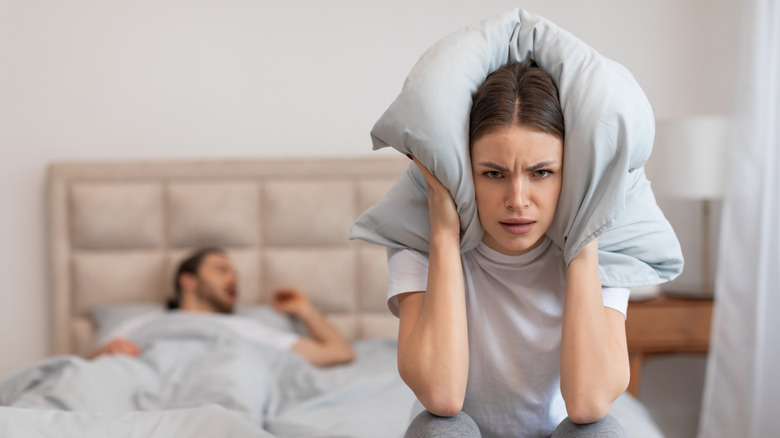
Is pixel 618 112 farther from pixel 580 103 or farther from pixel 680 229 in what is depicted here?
pixel 680 229

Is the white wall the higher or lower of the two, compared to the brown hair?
higher

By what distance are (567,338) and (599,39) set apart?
1.84 meters

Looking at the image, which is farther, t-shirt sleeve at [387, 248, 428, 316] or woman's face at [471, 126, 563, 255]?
t-shirt sleeve at [387, 248, 428, 316]

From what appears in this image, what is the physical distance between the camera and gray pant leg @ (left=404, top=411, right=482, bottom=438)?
103 centimetres

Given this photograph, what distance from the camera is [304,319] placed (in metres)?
2.45

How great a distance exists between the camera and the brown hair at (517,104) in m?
1.04

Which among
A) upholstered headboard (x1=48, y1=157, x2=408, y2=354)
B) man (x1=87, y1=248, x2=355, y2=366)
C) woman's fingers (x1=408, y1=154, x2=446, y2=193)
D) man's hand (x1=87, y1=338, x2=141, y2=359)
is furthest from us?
upholstered headboard (x1=48, y1=157, x2=408, y2=354)

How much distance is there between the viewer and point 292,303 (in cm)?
249

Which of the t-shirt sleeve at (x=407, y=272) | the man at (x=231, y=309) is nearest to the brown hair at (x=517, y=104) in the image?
the t-shirt sleeve at (x=407, y=272)

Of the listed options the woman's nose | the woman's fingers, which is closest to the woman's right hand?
A: the woman's fingers

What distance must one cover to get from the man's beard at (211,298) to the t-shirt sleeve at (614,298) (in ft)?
5.12

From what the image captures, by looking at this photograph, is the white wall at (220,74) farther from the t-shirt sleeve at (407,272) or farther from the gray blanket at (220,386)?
the t-shirt sleeve at (407,272)

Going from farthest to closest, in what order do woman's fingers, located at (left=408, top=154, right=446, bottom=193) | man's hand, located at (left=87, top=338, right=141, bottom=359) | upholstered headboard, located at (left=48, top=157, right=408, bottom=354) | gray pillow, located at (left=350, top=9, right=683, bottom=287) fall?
upholstered headboard, located at (left=48, top=157, right=408, bottom=354)
man's hand, located at (left=87, top=338, right=141, bottom=359)
woman's fingers, located at (left=408, top=154, right=446, bottom=193)
gray pillow, located at (left=350, top=9, right=683, bottom=287)

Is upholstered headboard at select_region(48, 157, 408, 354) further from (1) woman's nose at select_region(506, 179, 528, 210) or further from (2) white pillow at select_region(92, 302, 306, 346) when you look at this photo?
(1) woman's nose at select_region(506, 179, 528, 210)
